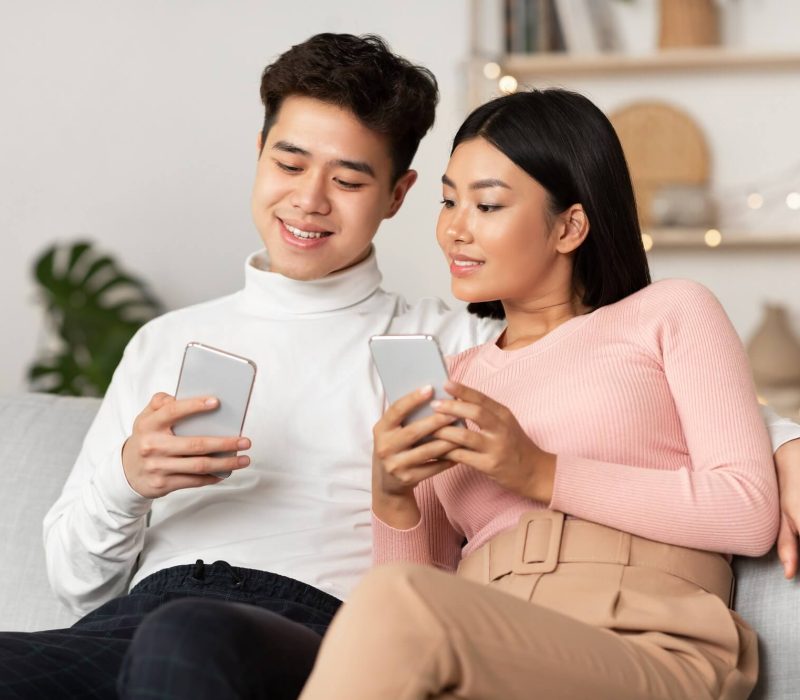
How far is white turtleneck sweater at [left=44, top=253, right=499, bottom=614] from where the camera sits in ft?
5.07

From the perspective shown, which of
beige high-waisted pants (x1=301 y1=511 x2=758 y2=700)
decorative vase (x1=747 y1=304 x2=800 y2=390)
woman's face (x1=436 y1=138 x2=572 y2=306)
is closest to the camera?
beige high-waisted pants (x1=301 y1=511 x2=758 y2=700)

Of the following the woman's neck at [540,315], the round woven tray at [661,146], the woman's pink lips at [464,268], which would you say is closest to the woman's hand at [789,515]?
the woman's neck at [540,315]

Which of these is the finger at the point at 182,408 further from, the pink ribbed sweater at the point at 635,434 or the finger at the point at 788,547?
the finger at the point at 788,547

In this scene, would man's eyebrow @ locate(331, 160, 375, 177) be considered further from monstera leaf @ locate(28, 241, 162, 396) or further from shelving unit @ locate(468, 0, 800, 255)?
monstera leaf @ locate(28, 241, 162, 396)

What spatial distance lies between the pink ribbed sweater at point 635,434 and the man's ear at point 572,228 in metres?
0.10

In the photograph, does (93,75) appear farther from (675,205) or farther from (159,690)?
(159,690)

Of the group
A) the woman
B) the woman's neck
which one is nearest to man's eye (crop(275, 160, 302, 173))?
the woman

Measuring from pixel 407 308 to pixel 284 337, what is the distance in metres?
0.23

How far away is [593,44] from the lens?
11.4 ft

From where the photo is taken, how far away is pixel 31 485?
72.7 inches

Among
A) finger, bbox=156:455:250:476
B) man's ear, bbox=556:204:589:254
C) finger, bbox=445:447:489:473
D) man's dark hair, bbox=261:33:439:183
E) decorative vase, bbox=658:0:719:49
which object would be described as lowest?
finger, bbox=156:455:250:476

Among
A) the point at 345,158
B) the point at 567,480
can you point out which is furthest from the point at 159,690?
the point at 345,158

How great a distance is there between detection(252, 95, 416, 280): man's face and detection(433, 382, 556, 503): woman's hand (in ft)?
1.74

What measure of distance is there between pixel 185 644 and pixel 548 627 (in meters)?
0.33
